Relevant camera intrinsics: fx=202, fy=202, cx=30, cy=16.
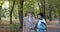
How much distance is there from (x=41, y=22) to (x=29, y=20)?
1.67ft

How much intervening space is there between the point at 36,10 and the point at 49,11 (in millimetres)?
5155

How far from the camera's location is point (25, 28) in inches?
316

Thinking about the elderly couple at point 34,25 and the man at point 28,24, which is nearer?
the elderly couple at point 34,25

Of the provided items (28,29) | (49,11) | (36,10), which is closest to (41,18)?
(28,29)

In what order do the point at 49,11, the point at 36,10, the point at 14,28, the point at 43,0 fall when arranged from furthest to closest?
the point at 49,11 < the point at 36,10 < the point at 43,0 < the point at 14,28

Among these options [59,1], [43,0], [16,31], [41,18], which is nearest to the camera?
[41,18]

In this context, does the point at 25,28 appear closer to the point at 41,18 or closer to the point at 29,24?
the point at 29,24

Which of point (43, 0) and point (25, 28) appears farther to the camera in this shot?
point (43, 0)

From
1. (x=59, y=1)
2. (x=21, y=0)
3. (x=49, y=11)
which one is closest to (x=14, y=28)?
(x=21, y=0)

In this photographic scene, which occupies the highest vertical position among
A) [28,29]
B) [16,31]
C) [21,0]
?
[21,0]

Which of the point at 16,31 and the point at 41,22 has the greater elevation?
the point at 41,22

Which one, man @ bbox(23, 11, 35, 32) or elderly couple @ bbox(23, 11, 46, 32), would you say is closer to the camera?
elderly couple @ bbox(23, 11, 46, 32)

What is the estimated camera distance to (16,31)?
778 inches

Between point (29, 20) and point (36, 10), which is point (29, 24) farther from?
point (36, 10)
